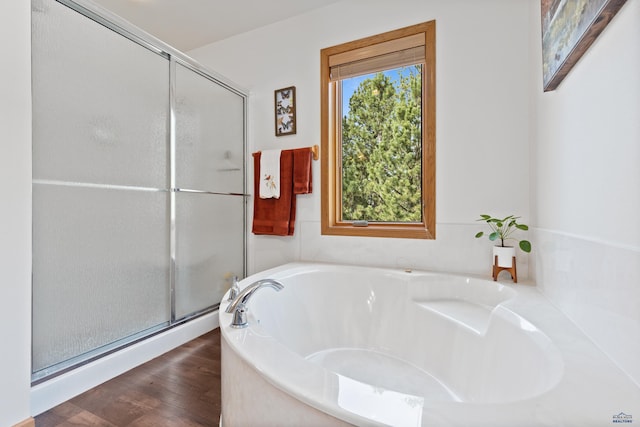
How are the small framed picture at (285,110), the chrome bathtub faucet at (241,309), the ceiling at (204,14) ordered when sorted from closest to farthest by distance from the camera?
the chrome bathtub faucet at (241,309) < the ceiling at (204,14) < the small framed picture at (285,110)

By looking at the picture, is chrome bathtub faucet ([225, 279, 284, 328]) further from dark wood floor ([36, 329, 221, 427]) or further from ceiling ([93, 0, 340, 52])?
ceiling ([93, 0, 340, 52])

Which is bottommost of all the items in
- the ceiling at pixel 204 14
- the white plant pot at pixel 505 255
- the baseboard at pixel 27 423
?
the baseboard at pixel 27 423

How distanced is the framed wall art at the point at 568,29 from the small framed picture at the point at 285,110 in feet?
5.26

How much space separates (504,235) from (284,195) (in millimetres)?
1513

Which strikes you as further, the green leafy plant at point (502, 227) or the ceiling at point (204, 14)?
the ceiling at point (204, 14)

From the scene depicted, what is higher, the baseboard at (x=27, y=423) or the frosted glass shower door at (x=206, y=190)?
the frosted glass shower door at (x=206, y=190)

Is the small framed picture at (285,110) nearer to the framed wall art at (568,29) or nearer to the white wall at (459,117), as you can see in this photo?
the white wall at (459,117)

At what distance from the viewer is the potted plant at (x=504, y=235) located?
1.59 meters

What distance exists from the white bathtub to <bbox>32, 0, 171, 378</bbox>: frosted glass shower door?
71cm

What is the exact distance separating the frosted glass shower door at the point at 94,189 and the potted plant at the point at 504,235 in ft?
6.43

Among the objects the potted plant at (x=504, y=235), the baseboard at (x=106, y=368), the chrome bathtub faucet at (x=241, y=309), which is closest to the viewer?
the chrome bathtub faucet at (x=241, y=309)

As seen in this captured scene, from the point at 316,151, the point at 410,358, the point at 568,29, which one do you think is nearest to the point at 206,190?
the point at 316,151

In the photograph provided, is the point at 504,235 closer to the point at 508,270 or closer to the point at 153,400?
the point at 508,270

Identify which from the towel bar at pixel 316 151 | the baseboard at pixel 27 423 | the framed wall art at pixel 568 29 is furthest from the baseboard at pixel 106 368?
the framed wall art at pixel 568 29
